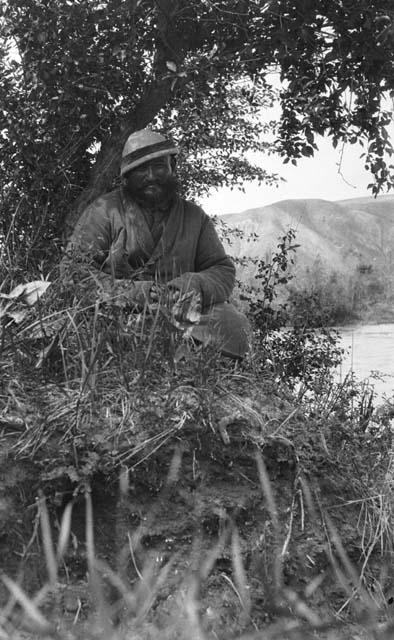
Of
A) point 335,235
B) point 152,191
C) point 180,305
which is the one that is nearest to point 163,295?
point 180,305

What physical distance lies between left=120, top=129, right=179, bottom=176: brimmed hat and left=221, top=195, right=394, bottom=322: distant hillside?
17.1 metres

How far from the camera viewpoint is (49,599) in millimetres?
3523

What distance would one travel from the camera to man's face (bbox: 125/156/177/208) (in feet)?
18.9

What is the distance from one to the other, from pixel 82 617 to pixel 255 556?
84 centimetres

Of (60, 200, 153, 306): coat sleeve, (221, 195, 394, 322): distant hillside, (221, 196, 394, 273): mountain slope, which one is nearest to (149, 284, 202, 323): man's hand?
(60, 200, 153, 306): coat sleeve

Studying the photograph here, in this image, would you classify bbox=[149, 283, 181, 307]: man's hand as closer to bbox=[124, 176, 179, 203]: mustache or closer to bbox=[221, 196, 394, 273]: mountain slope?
bbox=[124, 176, 179, 203]: mustache

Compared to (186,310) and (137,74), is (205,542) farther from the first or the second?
(137,74)

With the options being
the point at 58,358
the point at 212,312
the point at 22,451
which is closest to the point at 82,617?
the point at 22,451

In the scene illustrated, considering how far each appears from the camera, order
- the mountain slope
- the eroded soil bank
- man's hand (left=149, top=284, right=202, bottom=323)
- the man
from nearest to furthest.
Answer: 1. the eroded soil bank
2. man's hand (left=149, top=284, right=202, bottom=323)
3. the man
4. the mountain slope

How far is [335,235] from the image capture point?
3150 centimetres

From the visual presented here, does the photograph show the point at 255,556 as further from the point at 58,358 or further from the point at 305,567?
the point at 58,358

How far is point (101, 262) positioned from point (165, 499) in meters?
2.18

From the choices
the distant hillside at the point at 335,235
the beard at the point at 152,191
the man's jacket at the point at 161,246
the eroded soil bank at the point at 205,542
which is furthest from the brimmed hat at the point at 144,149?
the distant hillside at the point at 335,235

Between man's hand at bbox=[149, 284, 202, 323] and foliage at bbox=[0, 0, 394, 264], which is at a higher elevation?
foliage at bbox=[0, 0, 394, 264]
